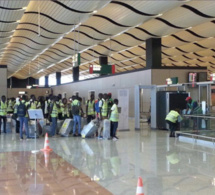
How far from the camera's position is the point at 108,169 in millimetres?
7648

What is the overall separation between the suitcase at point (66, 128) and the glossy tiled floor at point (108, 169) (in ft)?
7.74

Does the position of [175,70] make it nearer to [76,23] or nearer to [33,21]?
A: [76,23]

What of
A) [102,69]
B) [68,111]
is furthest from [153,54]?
[68,111]

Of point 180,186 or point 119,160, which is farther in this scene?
point 119,160

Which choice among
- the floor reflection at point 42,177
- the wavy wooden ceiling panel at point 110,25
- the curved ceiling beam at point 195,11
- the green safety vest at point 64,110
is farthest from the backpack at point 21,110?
the curved ceiling beam at point 195,11

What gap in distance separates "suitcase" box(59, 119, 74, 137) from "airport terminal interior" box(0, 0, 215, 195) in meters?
0.11

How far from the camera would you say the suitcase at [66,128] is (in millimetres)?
14375

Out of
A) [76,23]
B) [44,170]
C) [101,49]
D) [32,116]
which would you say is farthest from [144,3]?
[101,49]

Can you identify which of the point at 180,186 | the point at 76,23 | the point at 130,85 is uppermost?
the point at 76,23

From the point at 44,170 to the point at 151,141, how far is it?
20.5 ft

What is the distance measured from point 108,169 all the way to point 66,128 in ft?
22.7

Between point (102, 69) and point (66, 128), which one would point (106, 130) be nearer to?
point (66, 128)

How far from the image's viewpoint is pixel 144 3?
15.0 m

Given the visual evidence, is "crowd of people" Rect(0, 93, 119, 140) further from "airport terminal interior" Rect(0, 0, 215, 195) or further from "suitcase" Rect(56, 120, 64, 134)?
"suitcase" Rect(56, 120, 64, 134)
